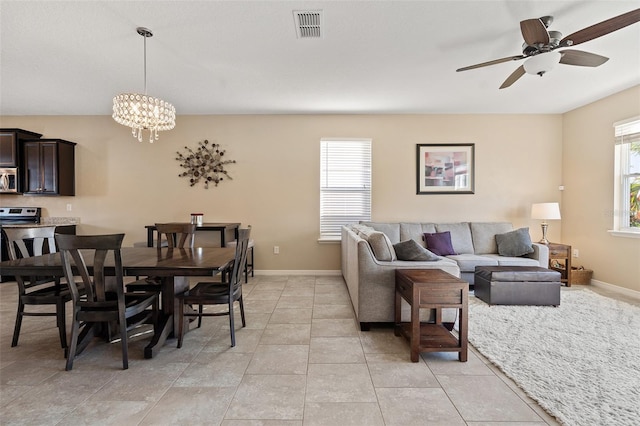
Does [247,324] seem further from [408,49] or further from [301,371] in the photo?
[408,49]

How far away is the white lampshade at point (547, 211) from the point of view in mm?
4410

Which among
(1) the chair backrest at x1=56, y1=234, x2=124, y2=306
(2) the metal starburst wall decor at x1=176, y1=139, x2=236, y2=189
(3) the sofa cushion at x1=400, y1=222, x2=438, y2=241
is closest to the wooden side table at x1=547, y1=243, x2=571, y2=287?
(3) the sofa cushion at x1=400, y1=222, x2=438, y2=241

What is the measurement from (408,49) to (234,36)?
5.39 ft

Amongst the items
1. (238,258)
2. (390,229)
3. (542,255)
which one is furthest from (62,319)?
(542,255)

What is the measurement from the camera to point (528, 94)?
13.4ft

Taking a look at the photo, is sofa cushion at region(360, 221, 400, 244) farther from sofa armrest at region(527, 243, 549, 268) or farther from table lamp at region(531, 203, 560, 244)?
table lamp at region(531, 203, 560, 244)

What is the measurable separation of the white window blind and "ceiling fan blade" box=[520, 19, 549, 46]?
112 inches

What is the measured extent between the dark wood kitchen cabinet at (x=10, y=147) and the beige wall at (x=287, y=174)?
425mm

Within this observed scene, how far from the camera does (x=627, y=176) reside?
157 inches

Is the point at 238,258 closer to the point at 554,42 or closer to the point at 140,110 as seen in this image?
the point at 140,110

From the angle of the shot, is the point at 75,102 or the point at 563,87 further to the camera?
the point at 75,102

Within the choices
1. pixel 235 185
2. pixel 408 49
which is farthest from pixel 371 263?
pixel 235 185

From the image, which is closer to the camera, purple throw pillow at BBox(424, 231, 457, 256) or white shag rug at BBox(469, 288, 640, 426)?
white shag rug at BBox(469, 288, 640, 426)

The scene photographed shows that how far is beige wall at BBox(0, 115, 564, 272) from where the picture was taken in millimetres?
4949
